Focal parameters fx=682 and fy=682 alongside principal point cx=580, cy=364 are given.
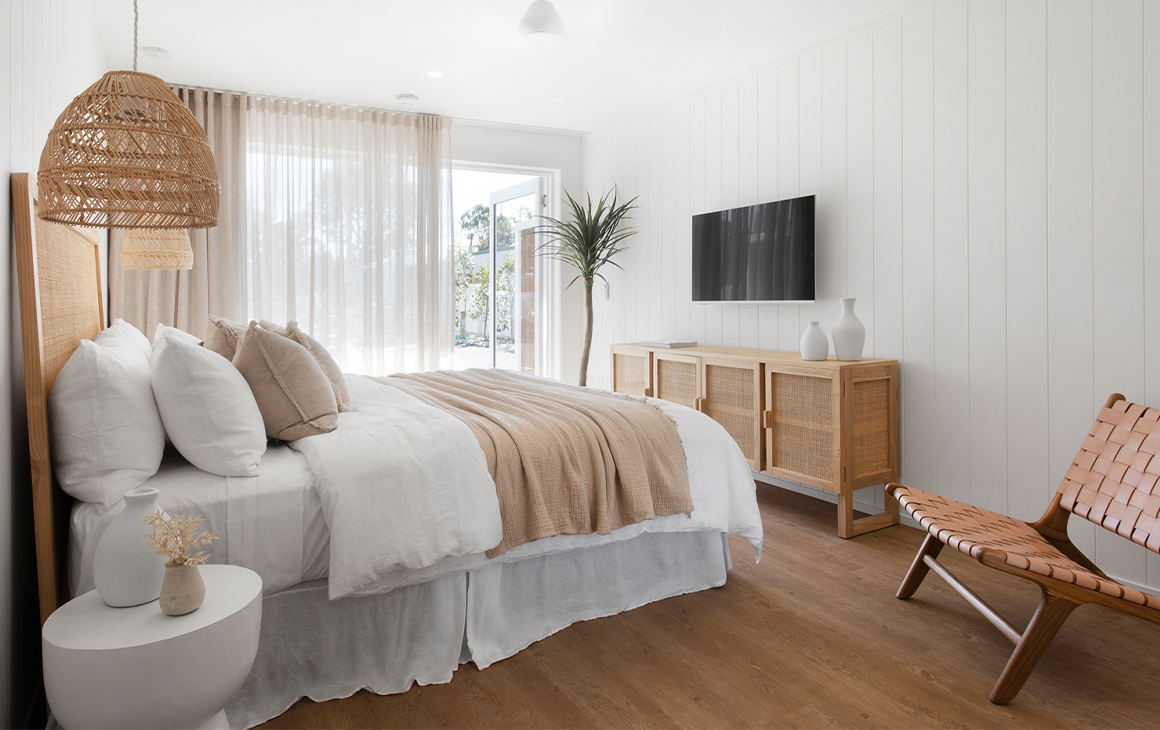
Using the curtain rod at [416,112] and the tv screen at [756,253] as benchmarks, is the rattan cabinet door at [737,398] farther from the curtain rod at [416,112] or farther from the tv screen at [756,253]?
the curtain rod at [416,112]

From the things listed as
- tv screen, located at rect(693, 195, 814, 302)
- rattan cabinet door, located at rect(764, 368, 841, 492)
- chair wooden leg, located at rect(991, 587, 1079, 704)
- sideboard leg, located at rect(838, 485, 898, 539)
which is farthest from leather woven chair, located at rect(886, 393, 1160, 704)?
tv screen, located at rect(693, 195, 814, 302)

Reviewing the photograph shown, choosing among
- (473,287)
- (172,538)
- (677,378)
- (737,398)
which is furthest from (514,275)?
(172,538)

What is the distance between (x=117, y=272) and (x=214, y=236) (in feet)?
1.98

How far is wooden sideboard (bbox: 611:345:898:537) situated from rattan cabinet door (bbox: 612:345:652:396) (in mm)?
684

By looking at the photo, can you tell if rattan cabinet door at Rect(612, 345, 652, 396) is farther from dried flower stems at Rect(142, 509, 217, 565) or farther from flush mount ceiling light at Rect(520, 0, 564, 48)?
dried flower stems at Rect(142, 509, 217, 565)

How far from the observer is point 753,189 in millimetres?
4219

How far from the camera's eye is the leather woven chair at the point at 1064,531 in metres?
1.79

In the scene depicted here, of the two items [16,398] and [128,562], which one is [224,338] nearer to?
[16,398]

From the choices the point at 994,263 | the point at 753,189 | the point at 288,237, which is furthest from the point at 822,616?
the point at 288,237

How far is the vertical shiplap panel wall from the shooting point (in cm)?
259

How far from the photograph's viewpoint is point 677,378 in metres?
4.27

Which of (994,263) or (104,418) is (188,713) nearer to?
(104,418)

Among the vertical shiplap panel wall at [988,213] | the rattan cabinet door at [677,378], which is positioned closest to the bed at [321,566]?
the vertical shiplap panel wall at [988,213]

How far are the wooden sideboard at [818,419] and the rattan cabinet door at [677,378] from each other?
7.0 inches
